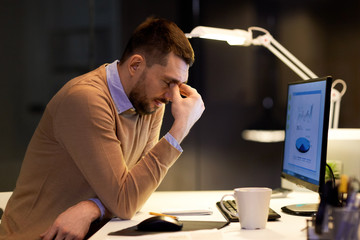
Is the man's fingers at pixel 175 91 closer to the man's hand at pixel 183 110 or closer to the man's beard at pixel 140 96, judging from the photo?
the man's hand at pixel 183 110

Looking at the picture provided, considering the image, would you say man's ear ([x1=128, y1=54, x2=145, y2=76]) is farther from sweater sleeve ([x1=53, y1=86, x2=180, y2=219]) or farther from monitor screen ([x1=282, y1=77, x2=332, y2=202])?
monitor screen ([x1=282, y1=77, x2=332, y2=202])

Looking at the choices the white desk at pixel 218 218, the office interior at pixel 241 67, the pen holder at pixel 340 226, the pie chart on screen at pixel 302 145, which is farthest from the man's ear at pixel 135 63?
the office interior at pixel 241 67

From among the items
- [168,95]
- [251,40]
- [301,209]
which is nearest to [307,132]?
[301,209]

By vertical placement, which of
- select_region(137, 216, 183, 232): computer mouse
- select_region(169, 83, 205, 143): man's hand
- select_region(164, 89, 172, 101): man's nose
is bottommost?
select_region(137, 216, 183, 232): computer mouse

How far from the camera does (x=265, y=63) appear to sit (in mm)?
3213

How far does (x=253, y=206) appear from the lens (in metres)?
1.36

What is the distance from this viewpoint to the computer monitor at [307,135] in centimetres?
149

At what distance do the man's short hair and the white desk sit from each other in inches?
21.5

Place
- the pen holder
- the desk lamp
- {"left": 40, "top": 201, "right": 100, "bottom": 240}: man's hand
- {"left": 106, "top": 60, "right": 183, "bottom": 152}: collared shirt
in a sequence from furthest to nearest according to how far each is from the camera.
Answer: the desk lamp < {"left": 106, "top": 60, "right": 183, "bottom": 152}: collared shirt < {"left": 40, "top": 201, "right": 100, "bottom": 240}: man's hand < the pen holder

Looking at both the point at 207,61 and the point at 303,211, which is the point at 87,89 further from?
the point at 207,61

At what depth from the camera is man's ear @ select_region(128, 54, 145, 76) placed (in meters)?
1.78

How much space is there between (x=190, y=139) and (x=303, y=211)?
163 cm

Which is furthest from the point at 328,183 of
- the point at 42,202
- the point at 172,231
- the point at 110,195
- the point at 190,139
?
the point at 190,139

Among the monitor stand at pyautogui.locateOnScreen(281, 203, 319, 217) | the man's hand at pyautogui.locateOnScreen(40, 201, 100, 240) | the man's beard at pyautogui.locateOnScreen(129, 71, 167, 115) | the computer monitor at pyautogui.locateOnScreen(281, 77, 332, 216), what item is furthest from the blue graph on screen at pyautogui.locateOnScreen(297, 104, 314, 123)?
the man's hand at pyautogui.locateOnScreen(40, 201, 100, 240)
